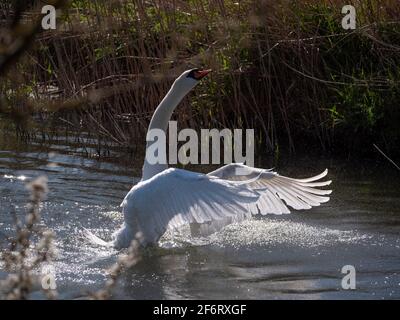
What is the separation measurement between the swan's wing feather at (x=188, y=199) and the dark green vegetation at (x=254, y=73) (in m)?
3.26

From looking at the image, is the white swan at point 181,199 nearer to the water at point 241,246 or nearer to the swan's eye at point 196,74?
the water at point 241,246

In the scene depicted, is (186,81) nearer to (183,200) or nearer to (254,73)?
(183,200)

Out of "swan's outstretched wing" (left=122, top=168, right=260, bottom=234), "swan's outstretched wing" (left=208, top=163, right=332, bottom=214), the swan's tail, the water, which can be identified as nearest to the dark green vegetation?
the water

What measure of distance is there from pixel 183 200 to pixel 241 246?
974mm

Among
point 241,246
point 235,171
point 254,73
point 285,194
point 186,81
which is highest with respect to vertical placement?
point 254,73

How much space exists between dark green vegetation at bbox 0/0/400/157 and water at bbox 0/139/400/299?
788mm

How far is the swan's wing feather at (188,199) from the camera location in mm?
5656

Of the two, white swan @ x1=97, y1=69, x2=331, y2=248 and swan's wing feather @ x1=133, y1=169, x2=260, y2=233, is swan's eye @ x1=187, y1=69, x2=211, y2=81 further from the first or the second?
swan's wing feather @ x1=133, y1=169, x2=260, y2=233

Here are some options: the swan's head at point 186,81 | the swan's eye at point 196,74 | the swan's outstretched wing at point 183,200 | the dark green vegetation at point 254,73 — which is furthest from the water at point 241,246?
the swan's eye at point 196,74

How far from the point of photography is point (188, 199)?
228 inches

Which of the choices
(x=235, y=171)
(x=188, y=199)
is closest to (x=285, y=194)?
(x=235, y=171)

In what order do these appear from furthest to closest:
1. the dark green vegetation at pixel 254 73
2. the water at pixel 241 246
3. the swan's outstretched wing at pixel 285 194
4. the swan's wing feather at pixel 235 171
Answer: the dark green vegetation at pixel 254 73, the swan's outstretched wing at pixel 285 194, the swan's wing feather at pixel 235 171, the water at pixel 241 246
